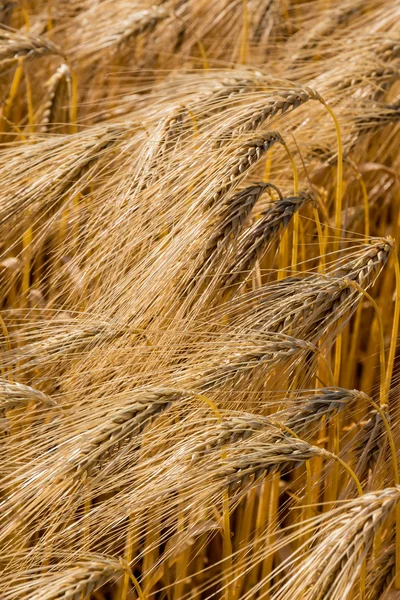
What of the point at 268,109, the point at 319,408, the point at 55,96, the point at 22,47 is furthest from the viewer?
the point at 55,96

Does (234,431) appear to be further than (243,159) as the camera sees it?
No

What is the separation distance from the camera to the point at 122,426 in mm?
902

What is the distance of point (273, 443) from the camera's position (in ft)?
2.91

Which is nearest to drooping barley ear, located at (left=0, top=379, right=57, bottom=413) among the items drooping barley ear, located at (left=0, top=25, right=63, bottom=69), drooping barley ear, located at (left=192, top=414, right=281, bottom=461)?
drooping barley ear, located at (left=192, top=414, right=281, bottom=461)

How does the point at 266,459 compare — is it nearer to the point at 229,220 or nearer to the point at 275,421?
the point at 275,421

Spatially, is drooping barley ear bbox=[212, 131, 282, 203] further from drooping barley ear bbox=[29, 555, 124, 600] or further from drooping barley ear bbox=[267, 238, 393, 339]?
drooping barley ear bbox=[29, 555, 124, 600]

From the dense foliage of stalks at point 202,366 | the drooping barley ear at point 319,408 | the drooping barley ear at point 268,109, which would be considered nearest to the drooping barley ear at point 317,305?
the dense foliage of stalks at point 202,366

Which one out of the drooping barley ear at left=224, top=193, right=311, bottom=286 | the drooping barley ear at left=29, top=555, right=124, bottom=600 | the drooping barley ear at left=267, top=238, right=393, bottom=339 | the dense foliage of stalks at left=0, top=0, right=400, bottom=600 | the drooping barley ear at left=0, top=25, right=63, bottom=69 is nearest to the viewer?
the drooping barley ear at left=29, top=555, right=124, bottom=600

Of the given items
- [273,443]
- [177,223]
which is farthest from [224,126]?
[273,443]

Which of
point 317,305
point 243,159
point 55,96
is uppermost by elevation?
point 55,96

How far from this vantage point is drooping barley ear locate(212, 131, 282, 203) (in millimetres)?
1096

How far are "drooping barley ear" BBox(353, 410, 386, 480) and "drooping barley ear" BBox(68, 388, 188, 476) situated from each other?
0.29 metres

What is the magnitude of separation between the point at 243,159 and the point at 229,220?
0.09 m

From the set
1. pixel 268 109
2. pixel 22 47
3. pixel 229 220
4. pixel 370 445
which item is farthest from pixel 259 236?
pixel 22 47
